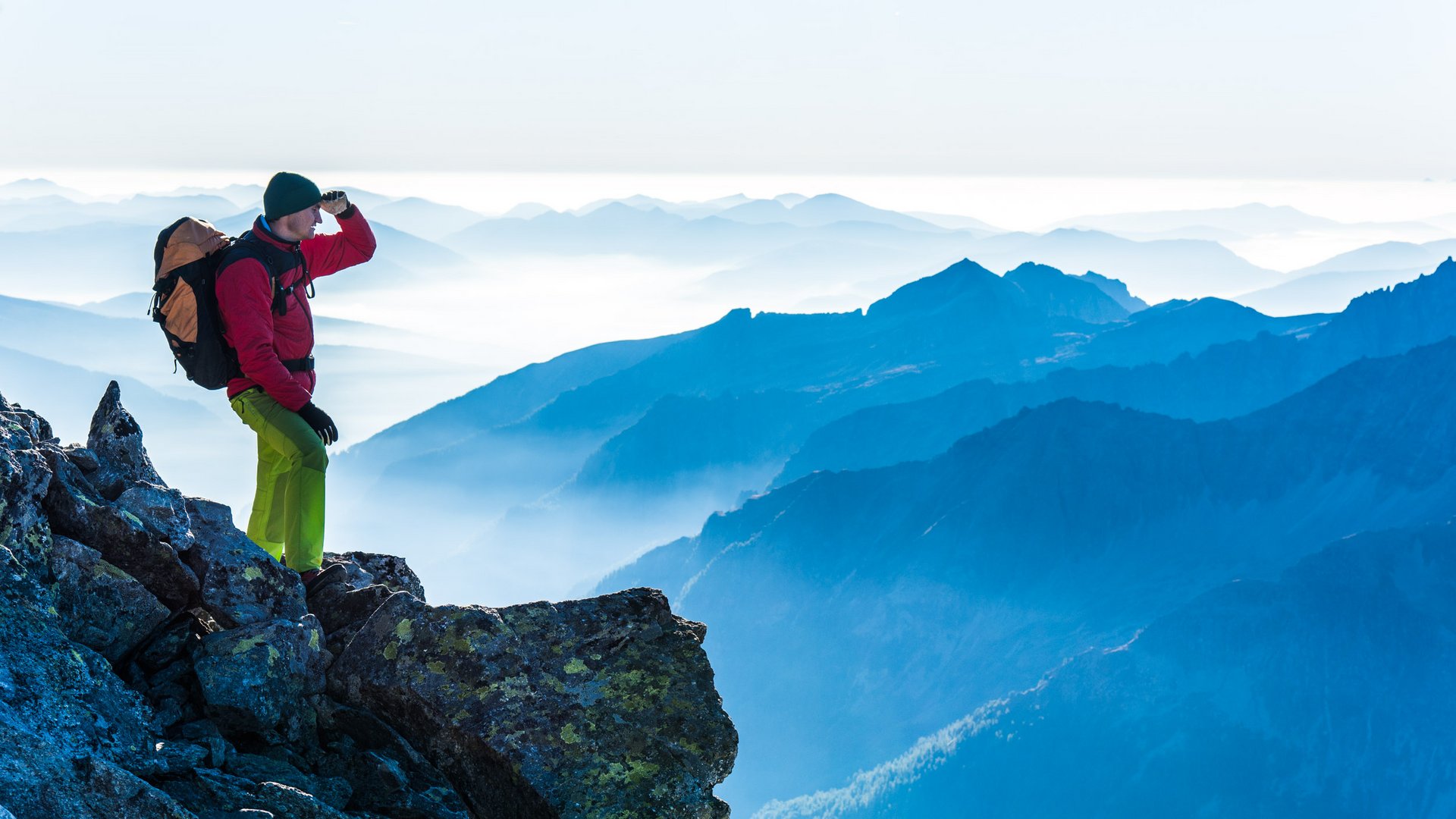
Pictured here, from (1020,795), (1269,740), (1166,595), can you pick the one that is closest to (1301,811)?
(1269,740)

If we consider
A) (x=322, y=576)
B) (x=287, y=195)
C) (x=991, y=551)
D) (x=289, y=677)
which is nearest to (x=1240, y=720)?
(x=991, y=551)

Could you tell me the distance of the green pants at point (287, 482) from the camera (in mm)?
10070

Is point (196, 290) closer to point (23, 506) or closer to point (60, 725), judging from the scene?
point (23, 506)

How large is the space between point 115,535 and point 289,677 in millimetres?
1702

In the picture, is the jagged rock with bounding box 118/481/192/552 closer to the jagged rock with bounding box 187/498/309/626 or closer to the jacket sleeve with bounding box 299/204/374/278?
the jagged rock with bounding box 187/498/309/626

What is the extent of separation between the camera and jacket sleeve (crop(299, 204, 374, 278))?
11.2m

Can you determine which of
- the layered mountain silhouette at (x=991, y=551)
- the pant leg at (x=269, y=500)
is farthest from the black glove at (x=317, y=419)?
the layered mountain silhouette at (x=991, y=551)

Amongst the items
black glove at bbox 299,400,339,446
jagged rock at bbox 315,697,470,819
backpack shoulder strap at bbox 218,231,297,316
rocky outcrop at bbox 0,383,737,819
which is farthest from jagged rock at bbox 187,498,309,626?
backpack shoulder strap at bbox 218,231,297,316

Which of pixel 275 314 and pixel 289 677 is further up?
pixel 275 314

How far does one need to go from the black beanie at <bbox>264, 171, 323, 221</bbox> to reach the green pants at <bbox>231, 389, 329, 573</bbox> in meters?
1.64

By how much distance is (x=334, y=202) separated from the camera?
424 inches

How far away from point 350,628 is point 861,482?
7195 inches

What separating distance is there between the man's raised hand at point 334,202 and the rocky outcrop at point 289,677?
2669 millimetres

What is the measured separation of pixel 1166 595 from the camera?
538 ft
